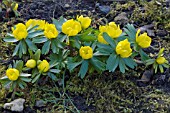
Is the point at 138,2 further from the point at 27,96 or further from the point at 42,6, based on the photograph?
the point at 27,96

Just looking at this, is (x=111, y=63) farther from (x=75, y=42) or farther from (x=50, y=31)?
(x=50, y=31)

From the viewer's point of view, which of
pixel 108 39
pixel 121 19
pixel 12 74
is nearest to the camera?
pixel 12 74

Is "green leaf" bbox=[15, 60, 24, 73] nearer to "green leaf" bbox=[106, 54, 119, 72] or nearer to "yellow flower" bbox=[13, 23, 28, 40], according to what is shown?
"yellow flower" bbox=[13, 23, 28, 40]

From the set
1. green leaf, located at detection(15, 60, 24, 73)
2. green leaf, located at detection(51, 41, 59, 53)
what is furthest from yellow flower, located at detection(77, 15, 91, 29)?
green leaf, located at detection(15, 60, 24, 73)

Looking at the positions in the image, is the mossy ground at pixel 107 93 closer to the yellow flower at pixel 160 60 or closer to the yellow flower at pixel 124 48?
Result: the yellow flower at pixel 160 60

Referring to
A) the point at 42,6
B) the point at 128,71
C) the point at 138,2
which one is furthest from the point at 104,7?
the point at 128,71

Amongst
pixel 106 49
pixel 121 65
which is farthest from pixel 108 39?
pixel 121 65
